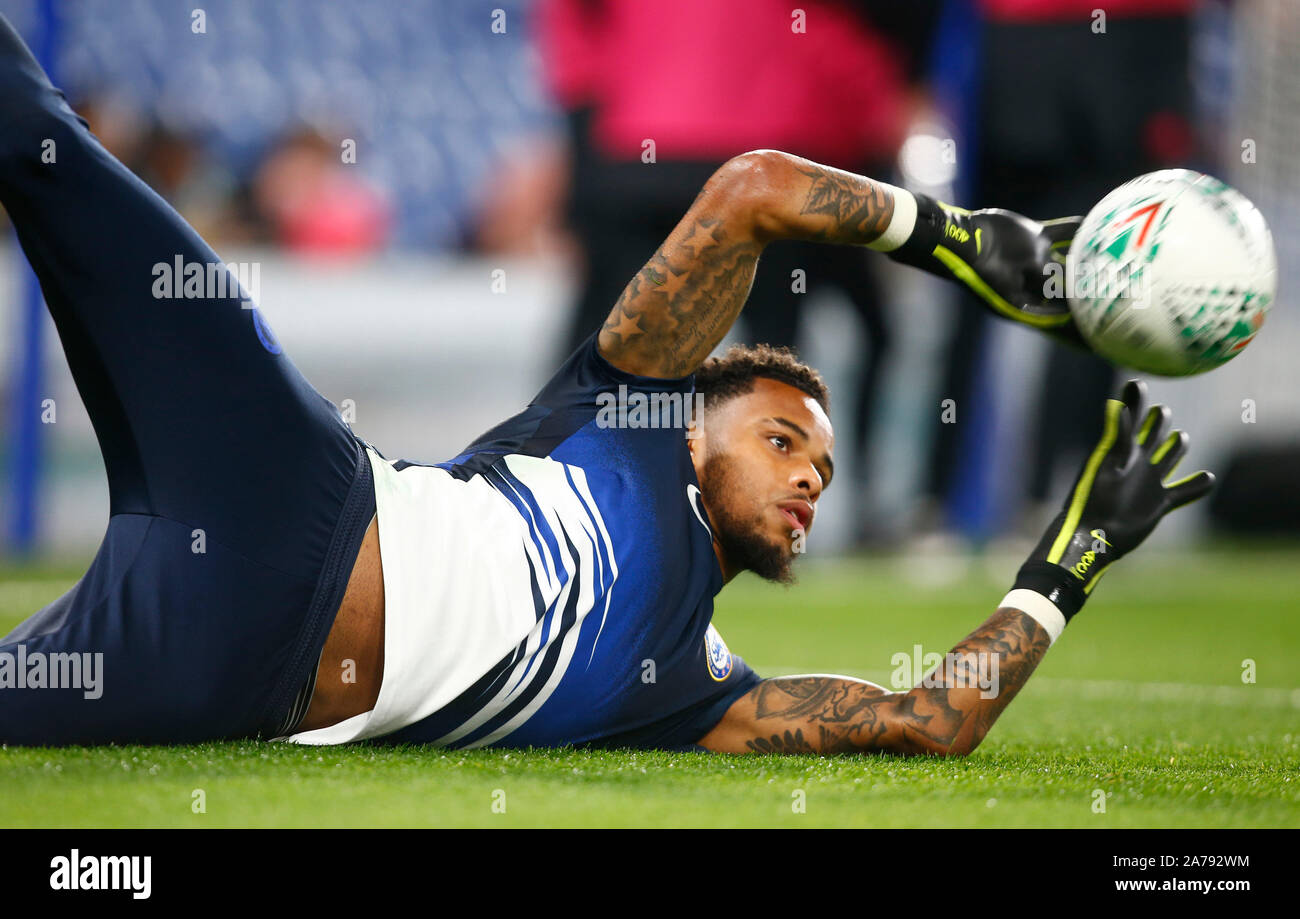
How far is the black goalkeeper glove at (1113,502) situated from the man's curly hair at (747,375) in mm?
582

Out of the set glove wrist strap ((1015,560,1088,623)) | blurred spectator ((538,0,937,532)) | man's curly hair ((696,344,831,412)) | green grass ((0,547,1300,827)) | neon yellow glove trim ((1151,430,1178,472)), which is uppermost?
blurred spectator ((538,0,937,532))

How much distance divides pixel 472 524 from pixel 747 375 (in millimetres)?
788

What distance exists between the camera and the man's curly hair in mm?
3207

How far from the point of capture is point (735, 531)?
3.03 metres

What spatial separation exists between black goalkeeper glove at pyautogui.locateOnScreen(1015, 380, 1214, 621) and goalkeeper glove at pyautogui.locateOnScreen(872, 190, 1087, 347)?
37cm

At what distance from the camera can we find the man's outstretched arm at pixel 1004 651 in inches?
114

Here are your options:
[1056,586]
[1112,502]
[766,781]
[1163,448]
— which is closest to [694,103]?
[1163,448]

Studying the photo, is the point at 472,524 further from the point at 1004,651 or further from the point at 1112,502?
the point at 1112,502

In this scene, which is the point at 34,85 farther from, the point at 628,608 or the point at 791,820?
the point at 791,820

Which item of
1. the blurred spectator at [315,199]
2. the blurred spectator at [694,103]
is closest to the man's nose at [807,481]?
the blurred spectator at [694,103]

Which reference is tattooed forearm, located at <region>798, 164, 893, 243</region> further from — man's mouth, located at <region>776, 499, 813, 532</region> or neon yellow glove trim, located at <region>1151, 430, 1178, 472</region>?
neon yellow glove trim, located at <region>1151, 430, 1178, 472</region>

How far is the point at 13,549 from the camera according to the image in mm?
7543

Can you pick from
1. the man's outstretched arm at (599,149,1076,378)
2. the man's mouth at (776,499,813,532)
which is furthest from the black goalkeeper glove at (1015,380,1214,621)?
the man's mouth at (776,499,813,532)

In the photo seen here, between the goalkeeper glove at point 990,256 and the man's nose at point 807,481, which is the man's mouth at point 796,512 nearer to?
the man's nose at point 807,481
